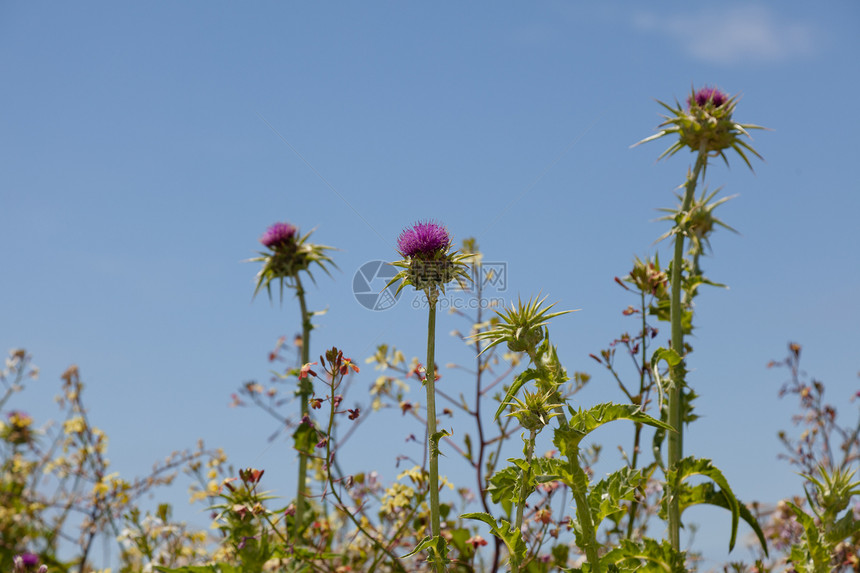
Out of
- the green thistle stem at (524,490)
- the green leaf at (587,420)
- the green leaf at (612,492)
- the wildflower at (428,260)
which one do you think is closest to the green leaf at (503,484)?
the green thistle stem at (524,490)

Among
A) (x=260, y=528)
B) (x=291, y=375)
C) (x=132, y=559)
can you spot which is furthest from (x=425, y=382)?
(x=132, y=559)

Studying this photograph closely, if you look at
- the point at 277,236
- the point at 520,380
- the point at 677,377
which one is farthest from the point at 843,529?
the point at 277,236

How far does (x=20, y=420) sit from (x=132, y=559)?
2.71 meters

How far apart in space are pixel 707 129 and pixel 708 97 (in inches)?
16.9

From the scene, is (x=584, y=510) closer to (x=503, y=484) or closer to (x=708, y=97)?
(x=503, y=484)

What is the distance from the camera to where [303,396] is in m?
6.71

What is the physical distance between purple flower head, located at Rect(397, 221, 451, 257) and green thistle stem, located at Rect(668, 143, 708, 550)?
192cm

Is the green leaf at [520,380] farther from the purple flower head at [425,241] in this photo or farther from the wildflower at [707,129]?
the wildflower at [707,129]

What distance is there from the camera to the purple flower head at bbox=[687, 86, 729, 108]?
5.64 m

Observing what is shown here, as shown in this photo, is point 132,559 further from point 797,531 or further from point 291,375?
point 797,531

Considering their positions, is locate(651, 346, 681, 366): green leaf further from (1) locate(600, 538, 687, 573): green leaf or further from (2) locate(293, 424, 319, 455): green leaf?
(2) locate(293, 424, 319, 455): green leaf

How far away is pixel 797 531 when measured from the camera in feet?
22.3

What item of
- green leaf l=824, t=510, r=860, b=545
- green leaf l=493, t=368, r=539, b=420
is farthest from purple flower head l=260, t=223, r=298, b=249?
green leaf l=824, t=510, r=860, b=545

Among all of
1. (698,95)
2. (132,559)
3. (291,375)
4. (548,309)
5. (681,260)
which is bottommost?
(132,559)
